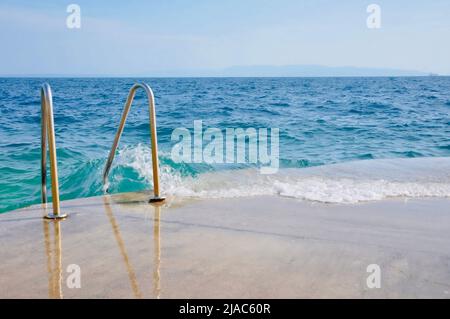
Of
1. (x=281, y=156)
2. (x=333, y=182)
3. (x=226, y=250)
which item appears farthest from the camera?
(x=281, y=156)

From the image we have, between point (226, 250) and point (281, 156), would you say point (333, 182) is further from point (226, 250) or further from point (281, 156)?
point (281, 156)

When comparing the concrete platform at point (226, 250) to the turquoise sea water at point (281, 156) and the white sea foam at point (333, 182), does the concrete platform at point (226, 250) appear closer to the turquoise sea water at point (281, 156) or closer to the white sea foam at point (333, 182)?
the white sea foam at point (333, 182)

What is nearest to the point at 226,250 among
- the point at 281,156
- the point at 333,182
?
the point at 333,182

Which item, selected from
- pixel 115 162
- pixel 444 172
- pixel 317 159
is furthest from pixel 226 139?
pixel 444 172

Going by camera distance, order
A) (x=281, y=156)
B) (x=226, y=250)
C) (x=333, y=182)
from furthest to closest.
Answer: (x=281, y=156)
(x=333, y=182)
(x=226, y=250)

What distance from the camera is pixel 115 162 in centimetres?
755

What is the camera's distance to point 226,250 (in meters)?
2.85

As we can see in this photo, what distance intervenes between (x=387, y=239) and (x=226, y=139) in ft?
30.6

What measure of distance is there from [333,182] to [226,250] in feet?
9.36

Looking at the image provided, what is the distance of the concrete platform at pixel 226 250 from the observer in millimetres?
2297

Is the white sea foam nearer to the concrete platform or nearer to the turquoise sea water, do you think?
the turquoise sea water

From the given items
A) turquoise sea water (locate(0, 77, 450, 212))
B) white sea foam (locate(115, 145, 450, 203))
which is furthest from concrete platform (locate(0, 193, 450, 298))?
turquoise sea water (locate(0, 77, 450, 212))
